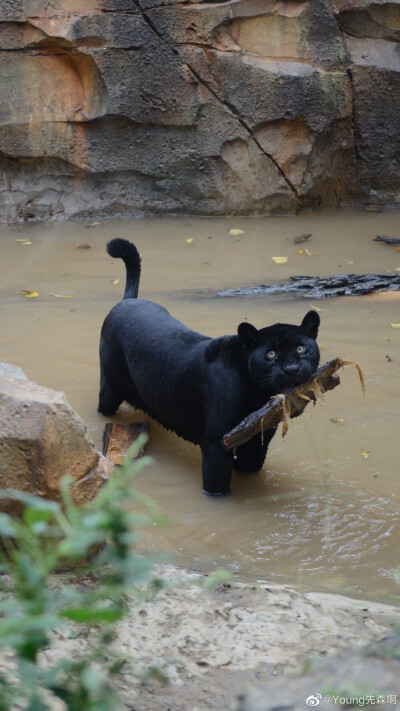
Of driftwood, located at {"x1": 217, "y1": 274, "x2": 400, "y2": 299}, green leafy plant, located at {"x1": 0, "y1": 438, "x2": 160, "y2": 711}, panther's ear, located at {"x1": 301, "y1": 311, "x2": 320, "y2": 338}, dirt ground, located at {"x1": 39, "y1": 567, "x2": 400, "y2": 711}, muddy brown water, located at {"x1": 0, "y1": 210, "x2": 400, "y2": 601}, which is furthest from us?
driftwood, located at {"x1": 217, "y1": 274, "x2": 400, "y2": 299}

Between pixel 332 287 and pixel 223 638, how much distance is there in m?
5.22

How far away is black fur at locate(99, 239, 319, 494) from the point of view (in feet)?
14.1

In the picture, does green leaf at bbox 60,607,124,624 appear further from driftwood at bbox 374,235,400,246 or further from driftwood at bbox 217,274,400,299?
driftwood at bbox 374,235,400,246

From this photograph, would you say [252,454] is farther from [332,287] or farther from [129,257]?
[332,287]

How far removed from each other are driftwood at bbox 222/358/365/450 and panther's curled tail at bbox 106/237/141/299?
5.87 feet

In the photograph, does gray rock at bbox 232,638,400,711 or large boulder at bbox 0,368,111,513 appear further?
large boulder at bbox 0,368,111,513

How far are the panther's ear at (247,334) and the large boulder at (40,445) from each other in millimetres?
1340

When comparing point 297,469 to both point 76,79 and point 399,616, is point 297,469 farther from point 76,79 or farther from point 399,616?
point 76,79

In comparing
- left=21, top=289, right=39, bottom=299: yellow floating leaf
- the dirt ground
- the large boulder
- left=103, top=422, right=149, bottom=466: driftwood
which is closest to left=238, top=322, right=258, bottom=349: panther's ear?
left=103, top=422, right=149, bottom=466: driftwood

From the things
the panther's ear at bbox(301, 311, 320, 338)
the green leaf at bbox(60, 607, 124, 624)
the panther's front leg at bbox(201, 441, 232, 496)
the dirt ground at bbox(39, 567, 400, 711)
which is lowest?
the panther's front leg at bbox(201, 441, 232, 496)

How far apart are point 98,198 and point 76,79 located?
4.46 ft

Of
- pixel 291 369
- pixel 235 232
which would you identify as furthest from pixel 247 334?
pixel 235 232

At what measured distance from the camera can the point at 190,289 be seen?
7945mm

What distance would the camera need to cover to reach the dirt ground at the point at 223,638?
244cm
